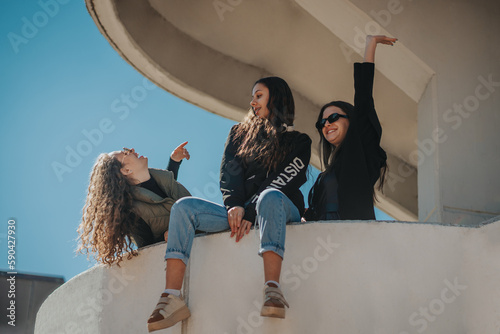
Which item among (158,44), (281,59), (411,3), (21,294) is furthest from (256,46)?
(21,294)

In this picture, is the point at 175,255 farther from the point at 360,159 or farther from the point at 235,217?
the point at 360,159

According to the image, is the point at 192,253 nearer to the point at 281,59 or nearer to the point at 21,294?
the point at 281,59

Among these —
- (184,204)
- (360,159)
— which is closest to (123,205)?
(184,204)

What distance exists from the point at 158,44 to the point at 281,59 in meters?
1.40

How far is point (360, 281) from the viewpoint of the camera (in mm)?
4910

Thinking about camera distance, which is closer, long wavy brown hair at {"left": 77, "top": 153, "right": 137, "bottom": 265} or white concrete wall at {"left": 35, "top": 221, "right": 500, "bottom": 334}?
white concrete wall at {"left": 35, "top": 221, "right": 500, "bottom": 334}

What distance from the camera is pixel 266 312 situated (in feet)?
14.9

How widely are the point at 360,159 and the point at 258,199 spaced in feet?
2.70

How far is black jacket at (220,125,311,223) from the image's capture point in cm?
527

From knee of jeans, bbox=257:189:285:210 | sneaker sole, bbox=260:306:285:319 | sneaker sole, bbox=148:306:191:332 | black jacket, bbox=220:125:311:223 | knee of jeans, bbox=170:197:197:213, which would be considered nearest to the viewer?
sneaker sole, bbox=260:306:285:319

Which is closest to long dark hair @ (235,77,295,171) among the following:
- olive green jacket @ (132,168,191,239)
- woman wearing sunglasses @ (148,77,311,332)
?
woman wearing sunglasses @ (148,77,311,332)

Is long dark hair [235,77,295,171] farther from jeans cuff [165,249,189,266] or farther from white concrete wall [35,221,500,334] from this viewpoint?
jeans cuff [165,249,189,266]

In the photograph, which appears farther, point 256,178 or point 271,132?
point 271,132

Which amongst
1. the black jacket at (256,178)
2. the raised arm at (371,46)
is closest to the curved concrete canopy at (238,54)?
the raised arm at (371,46)
